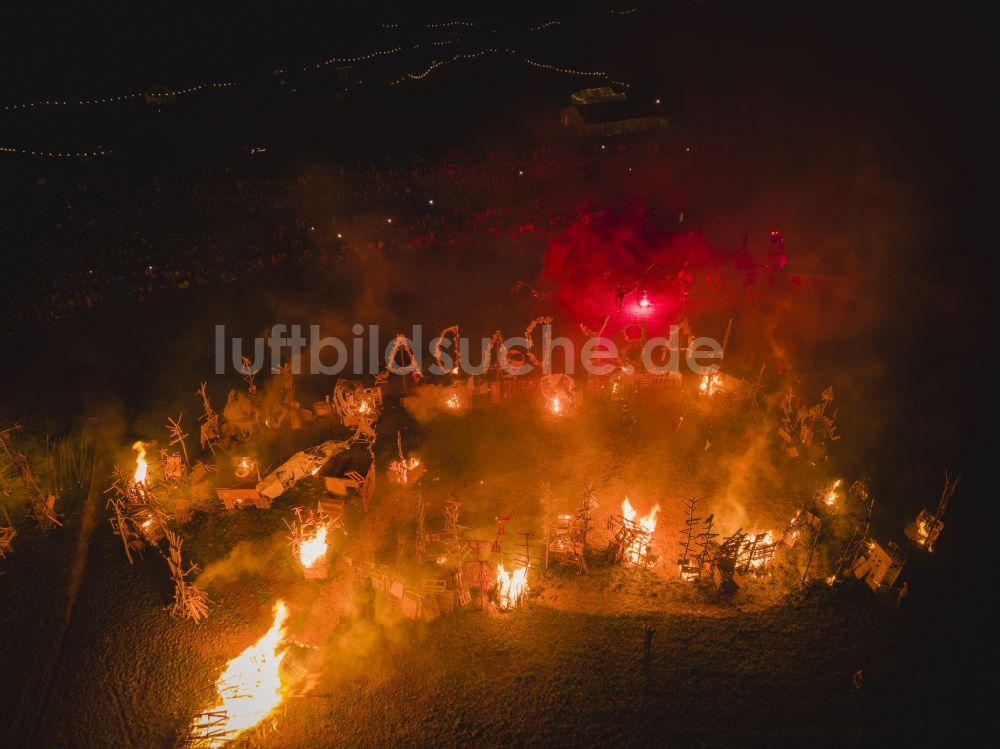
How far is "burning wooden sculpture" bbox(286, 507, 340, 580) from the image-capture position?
37.4ft

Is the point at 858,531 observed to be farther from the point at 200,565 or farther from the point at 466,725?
the point at 200,565

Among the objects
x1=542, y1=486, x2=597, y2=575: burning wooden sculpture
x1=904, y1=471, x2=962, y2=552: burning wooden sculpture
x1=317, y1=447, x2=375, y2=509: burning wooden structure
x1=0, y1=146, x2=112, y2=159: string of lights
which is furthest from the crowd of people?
x1=904, y1=471, x2=962, y2=552: burning wooden sculpture

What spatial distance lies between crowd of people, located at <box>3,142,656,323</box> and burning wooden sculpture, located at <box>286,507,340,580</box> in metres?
13.2

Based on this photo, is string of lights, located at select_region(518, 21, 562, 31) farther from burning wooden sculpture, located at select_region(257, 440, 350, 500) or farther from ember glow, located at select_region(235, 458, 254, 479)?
ember glow, located at select_region(235, 458, 254, 479)

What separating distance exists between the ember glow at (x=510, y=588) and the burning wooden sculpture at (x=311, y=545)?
12.0 ft

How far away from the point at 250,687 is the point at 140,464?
691 cm

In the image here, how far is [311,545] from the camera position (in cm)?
1155

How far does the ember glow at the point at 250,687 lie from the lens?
29.5ft

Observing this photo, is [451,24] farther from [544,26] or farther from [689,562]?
[689,562]

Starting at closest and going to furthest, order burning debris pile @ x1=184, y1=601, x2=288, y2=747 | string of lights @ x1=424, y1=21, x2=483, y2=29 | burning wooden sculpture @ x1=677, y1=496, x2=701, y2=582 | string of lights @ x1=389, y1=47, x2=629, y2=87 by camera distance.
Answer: burning debris pile @ x1=184, y1=601, x2=288, y2=747 → burning wooden sculpture @ x1=677, y1=496, x2=701, y2=582 → string of lights @ x1=389, y1=47, x2=629, y2=87 → string of lights @ x1=424, y1=21, x2=483, y2=29

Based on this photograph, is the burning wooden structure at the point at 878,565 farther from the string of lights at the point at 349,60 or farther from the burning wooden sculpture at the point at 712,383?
the string of lights at the point at 349,60

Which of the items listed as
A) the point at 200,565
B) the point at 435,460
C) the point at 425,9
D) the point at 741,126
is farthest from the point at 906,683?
the point at 425,9

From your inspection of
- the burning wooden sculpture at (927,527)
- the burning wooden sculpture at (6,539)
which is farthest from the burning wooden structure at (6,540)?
the burning wooden sculpture at (927,527)

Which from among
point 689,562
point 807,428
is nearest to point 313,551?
point 689,562
